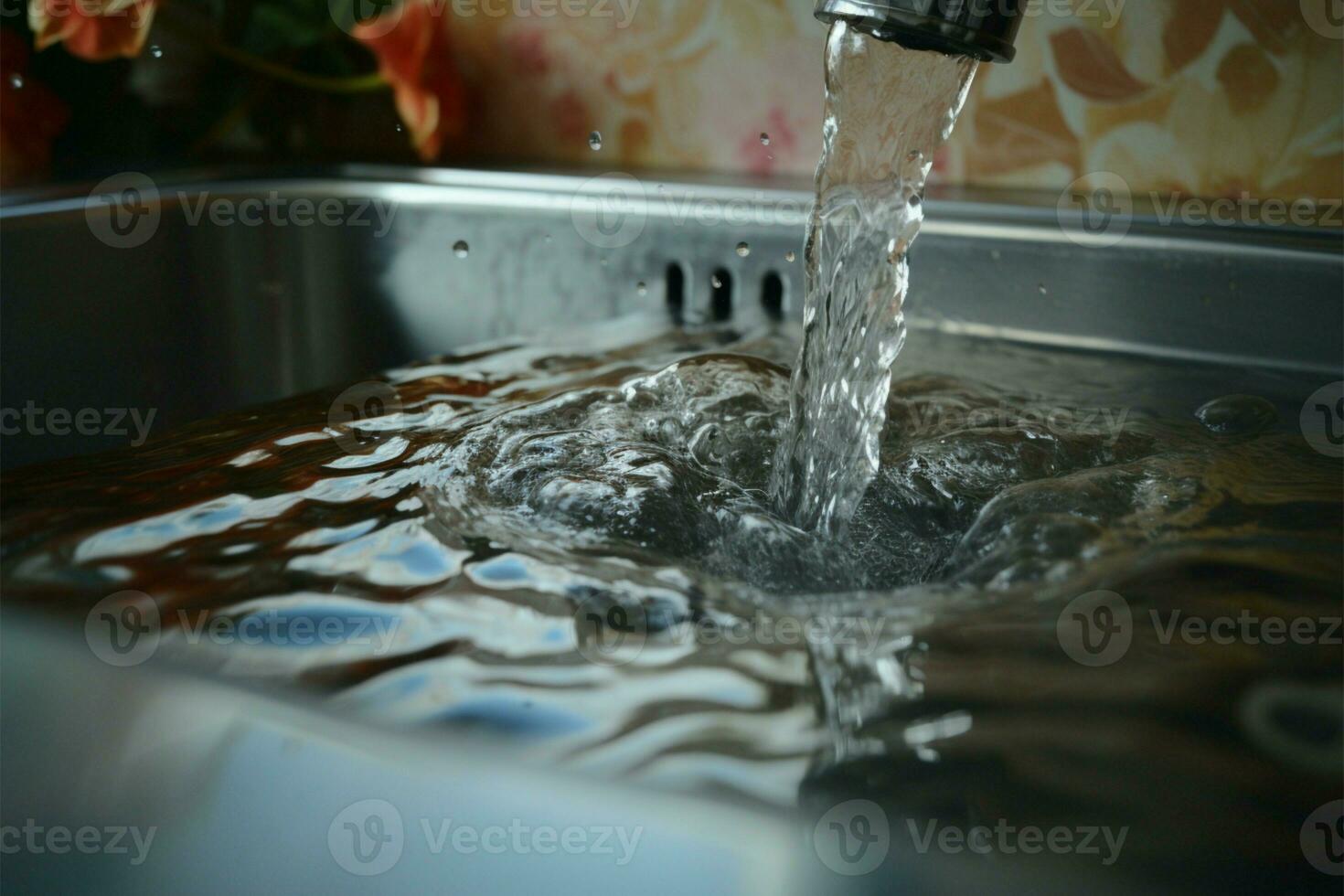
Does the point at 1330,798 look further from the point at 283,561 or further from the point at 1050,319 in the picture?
the point at 1050,319

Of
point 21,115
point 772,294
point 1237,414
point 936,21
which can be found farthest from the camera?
point 21,115

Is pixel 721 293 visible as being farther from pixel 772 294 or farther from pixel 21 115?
pixel 21 115

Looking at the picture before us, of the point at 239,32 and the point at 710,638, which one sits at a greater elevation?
the point at 239,32

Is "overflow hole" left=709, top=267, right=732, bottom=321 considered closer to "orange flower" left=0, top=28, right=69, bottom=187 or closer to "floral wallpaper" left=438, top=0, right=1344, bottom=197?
"floral wallpaper" left=438, top=0, right=1344, bottom=197

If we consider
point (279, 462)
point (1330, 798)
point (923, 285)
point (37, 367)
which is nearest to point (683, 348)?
point (923, 285)

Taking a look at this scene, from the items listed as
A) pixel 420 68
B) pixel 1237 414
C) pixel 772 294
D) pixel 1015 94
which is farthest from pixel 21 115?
pixel 1237 414

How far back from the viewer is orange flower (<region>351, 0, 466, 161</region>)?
3.14 ft

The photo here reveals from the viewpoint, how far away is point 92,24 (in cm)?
85

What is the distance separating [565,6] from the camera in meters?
1.02

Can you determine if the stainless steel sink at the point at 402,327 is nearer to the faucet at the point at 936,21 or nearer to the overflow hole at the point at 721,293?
the overflow hole at the point at 721,293

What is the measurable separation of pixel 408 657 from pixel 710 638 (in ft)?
0.26

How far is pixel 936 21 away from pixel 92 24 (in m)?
0.68

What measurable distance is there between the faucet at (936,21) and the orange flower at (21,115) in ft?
2.34

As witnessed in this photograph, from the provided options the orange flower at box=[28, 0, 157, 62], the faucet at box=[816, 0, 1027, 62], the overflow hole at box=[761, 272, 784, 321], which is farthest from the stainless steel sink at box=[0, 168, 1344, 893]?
the faucet at box=[816, 0, 1027, 62]
